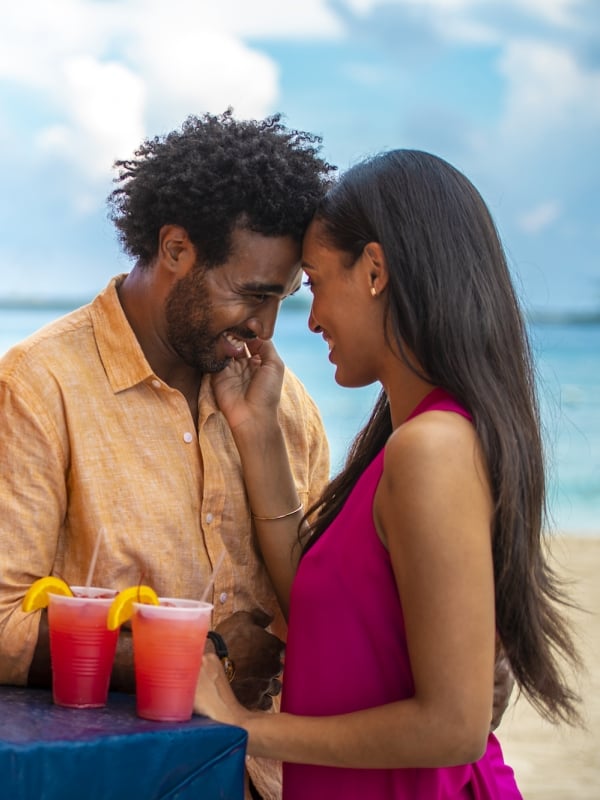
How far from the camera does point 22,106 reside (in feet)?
124

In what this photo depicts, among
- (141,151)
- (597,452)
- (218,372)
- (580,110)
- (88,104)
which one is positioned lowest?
(218,372)

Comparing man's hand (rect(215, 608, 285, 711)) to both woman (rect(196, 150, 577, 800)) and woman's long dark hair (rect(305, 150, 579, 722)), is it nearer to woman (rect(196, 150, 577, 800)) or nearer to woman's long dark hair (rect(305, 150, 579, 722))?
woman (rect(196, 150, 577, 800))

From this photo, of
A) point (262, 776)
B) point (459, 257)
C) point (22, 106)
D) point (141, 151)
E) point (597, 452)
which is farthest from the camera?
point (22, 106)

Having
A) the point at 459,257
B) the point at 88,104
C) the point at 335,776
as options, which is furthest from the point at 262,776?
the point at 88,104

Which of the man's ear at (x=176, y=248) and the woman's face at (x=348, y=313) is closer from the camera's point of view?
the woman's face at (x=348, y=313)

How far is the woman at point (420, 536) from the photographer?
178 cm

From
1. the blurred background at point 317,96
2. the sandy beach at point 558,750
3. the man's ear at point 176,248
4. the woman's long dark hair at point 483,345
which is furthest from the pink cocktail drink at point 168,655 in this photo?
the blurred background at point 317,96

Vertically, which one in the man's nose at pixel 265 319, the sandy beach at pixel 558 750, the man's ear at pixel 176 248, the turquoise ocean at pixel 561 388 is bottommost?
the sandy beach at pixel 558 750

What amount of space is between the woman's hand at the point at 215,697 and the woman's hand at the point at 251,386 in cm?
69

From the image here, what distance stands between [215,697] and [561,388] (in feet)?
36.1

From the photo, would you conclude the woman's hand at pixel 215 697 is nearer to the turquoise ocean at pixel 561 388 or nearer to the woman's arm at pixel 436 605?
the woman's arm at pixel 436 605

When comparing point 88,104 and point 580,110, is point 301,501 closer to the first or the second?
point 88,104

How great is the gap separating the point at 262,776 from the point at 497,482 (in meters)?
0.98

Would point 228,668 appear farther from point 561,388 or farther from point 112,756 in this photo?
point 561,388
